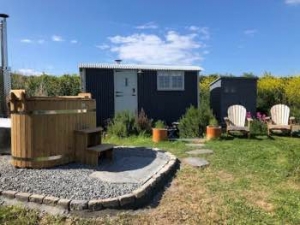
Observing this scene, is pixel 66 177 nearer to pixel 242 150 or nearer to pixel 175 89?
pixel 242 150

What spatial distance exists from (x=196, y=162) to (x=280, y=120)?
5095 mm

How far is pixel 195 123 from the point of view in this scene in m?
9.67

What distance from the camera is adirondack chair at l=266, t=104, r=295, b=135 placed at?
979 cm

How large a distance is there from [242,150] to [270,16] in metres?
6.92

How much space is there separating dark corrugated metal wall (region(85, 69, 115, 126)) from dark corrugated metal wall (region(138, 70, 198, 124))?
44.0 inches

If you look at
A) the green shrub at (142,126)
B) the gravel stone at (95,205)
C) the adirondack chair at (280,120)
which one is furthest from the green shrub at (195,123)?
the gravel stone at (95,205)

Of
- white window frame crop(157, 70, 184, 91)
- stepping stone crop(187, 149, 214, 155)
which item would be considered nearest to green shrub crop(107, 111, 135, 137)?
stepping stone crop(187, 149, 214, 155)

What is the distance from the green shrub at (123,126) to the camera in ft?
31.3

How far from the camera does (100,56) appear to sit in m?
16.1

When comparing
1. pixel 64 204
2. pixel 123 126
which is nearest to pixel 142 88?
pixel 123 126

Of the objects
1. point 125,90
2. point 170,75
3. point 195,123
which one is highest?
point 170,75

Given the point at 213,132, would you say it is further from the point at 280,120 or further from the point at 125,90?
the point at 125,90

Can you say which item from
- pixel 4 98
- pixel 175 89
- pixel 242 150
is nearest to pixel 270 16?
pixel 175 89

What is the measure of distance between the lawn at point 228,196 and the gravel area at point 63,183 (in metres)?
0.40
